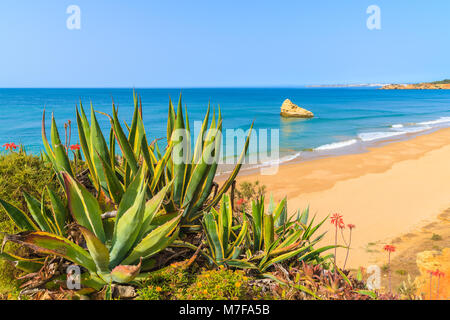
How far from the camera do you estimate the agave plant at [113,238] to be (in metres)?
1.75

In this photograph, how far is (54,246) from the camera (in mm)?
1812

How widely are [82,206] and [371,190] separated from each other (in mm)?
9985

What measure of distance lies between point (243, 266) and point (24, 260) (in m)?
1.44

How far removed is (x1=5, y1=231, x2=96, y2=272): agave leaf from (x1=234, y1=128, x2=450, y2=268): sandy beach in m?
3.30

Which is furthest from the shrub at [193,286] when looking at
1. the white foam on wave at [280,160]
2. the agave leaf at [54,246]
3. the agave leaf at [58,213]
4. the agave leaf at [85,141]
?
the white foam on wave at [280,160]

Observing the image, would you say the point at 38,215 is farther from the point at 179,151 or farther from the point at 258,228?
the point at 258,228

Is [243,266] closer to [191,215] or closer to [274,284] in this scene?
[274,284]

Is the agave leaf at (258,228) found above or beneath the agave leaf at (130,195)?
beneath

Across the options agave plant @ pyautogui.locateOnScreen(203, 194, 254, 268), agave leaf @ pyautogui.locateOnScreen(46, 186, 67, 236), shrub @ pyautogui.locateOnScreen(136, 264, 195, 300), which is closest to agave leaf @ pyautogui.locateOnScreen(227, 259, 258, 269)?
agave plant @ pyautogui.locateOnScreen(203, 194, 254, 268)

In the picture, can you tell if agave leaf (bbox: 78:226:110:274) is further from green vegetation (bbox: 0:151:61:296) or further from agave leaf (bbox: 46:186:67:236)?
green vegetation (bbox: 0:151:61:296)

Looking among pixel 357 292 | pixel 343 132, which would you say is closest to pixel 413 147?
pixel 343 132

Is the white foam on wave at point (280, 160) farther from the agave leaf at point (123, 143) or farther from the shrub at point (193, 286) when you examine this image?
the shrub at point (193, 286)

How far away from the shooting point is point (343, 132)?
27.5 m
